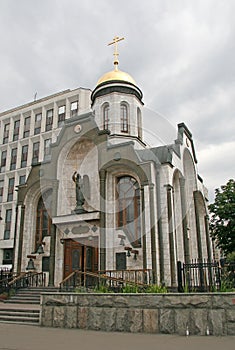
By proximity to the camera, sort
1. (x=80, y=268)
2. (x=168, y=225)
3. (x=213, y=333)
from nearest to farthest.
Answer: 1. (x=213, y=333)
2. (x=168, y=225)
3. (x=80, y=268)

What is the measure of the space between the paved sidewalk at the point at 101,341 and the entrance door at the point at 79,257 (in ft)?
28.5

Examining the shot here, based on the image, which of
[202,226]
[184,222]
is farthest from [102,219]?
[202,226]

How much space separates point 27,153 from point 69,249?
2403cm

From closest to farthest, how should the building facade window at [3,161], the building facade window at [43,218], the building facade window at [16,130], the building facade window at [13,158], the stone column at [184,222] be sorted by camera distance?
the stone column at [184,222]
the building facade window at [43,218]
the building facade window at [13,158]
the building facade window at [3,161]
the building facade window at [16,130]

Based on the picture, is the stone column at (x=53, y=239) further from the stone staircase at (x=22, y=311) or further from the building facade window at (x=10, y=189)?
the building facade window at (x=10, y=189)

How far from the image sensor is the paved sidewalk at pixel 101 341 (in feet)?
20.8

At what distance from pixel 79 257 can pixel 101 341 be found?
10482 mm

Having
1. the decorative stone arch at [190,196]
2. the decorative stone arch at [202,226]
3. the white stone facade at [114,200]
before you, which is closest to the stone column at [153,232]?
the white stone facade at [114,200]

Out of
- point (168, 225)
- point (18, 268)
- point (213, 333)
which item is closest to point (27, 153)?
point (18, 268)

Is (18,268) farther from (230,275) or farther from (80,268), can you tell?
(230,275)

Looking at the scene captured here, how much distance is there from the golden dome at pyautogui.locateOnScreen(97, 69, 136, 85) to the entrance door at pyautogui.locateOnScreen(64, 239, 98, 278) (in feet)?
37.7

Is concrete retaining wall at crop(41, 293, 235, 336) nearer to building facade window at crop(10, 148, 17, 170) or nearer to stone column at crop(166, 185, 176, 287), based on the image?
stone column at crop(166, 185, 176, 287)

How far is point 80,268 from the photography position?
16.9 m

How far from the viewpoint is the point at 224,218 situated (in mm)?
20375
